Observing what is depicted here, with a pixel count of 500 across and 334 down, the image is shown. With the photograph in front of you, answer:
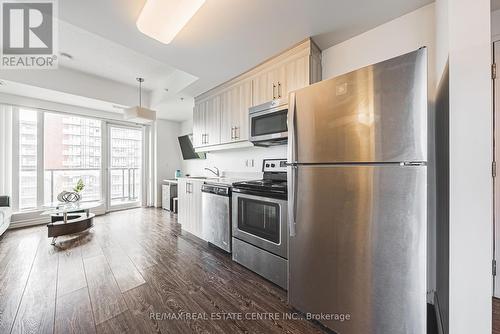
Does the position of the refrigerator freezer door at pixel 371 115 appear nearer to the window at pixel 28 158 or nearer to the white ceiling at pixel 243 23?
the white ceiling at pixel 243 23

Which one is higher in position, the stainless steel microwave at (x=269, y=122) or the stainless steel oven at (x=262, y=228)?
the stainless steel microwave at (x=269, y=122)

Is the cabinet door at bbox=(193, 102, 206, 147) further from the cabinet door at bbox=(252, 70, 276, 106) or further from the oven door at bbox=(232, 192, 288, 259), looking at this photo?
the oven door at bbox=(232, 192, 288, 259)

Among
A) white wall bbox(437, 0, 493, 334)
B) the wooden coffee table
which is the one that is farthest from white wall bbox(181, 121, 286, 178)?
the wooden coffee table

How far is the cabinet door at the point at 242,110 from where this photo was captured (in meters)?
2.68

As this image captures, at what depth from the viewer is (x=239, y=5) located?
62.3 inches

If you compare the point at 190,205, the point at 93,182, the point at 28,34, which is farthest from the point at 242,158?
the point at 93,182

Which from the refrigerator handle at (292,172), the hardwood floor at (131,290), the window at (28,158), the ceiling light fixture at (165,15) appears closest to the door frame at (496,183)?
the hardwood floor at (131,290)

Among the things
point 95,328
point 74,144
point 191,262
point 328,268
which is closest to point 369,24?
point 328,268

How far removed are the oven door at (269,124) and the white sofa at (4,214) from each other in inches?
155

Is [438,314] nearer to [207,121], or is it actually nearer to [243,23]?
[243,23]

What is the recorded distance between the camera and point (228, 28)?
1.86 meters

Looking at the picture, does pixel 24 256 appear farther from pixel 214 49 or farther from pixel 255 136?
pixel 214 49

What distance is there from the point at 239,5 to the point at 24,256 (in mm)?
3829

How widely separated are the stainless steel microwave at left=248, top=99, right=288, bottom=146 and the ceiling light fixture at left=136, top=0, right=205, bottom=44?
1113 millimetres
